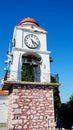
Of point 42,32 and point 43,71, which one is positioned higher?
point 42,32

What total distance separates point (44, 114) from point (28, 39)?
5.20 metres

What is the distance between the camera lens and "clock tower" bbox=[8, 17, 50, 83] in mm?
12023

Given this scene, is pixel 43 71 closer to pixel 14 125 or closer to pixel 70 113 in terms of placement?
pixel 14 125

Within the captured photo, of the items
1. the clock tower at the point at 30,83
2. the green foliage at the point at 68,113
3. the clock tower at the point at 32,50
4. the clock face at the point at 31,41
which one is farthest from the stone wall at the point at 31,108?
the green foliage at the point at 68,113

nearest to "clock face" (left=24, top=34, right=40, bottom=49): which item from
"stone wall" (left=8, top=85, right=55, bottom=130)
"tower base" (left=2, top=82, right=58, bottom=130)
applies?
"tower base" (left=2, top=82, right=58, bottom=130)

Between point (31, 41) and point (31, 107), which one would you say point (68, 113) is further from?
point (31, 41)

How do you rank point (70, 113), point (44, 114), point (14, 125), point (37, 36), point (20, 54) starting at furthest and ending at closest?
point (70, 113) < point (37, 36) < point (20, 54) < point (44, 114) < point (14, 125)

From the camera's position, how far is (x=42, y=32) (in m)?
13.3

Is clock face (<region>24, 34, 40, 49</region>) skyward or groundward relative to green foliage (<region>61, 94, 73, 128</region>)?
skyward

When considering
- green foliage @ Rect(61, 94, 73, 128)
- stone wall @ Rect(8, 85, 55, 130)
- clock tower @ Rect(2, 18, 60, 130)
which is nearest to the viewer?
stone wall @ Rect(8, 85, 55, 130)

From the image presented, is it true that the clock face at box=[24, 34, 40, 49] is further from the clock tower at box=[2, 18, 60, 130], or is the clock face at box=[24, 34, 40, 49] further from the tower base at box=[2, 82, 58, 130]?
Result: the tower base at box=[2, 82, 58, 130]

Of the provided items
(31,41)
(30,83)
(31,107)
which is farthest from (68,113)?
(31,41)

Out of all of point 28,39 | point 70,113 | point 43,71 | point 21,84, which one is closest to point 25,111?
point 21,84

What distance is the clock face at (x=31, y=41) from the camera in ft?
41.3
